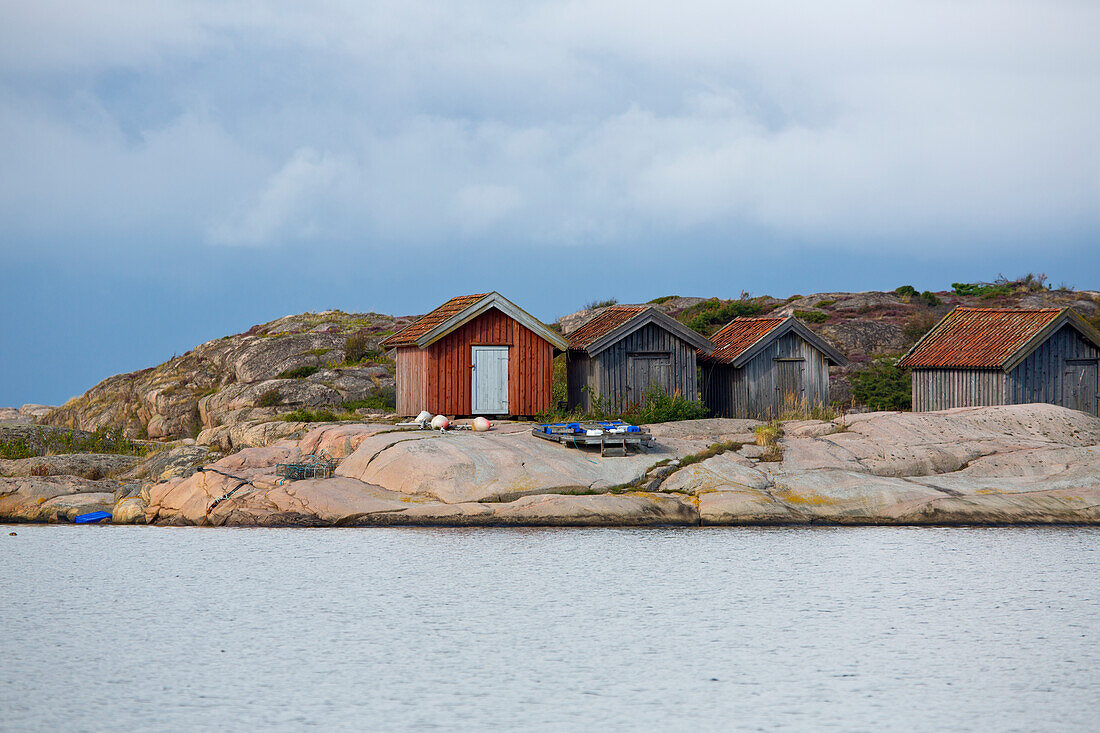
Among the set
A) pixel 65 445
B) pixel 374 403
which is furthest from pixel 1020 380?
pixel 65 445

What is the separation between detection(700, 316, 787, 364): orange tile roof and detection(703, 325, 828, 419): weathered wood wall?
1.37 feet

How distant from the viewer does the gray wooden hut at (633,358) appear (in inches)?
1125

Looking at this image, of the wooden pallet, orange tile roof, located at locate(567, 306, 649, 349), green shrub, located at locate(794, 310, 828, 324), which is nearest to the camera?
the wooden pallet

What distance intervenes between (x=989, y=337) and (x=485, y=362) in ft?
52.9

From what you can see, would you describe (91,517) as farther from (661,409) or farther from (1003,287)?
(1003,287)

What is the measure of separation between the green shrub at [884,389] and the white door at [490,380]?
16922 mm

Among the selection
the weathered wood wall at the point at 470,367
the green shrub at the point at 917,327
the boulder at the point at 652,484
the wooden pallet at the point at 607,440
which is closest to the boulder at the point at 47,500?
the boulder at the point at 652,484

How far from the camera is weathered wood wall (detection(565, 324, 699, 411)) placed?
28609 millimetres

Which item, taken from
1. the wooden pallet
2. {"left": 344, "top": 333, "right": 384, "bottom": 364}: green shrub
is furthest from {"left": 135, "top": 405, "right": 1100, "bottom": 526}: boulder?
{"left": 344, "top": 333, "right": 384, "bottom": 364}: green shrub

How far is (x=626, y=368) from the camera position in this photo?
2884 cm

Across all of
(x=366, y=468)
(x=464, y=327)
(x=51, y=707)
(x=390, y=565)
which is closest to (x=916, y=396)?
(x=464, y=327)

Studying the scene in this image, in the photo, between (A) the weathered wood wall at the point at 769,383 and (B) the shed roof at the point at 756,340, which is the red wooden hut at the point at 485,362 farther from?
(A) the weathered wood wall at the point at 769,383

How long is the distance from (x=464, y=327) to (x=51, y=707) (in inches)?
785

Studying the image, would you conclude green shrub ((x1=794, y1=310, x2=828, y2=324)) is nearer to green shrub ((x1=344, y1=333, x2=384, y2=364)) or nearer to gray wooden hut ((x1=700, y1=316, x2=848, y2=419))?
gray wooden hut ((x1=700, y1=316, x2=848, y2=419))
